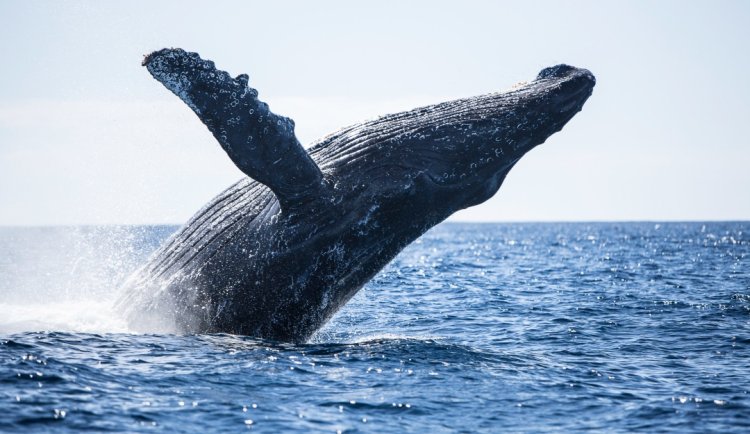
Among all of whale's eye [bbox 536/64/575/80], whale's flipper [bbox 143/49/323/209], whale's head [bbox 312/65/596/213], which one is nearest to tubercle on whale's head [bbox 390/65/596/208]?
whale's head [bbox 312/65/596/213]

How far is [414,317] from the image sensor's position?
47.5 ft

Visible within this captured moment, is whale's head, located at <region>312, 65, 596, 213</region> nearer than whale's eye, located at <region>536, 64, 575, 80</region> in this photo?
Yes

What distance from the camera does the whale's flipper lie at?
7.54 metres

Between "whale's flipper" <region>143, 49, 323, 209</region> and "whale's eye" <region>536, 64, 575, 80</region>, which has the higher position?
"whale's eye" <region>536, 64, 575, 80</region>

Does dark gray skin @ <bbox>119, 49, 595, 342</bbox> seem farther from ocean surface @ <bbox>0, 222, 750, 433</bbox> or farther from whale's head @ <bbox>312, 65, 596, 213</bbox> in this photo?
ocean surface @ <bbox>0, 222, 750, 433</bbox>

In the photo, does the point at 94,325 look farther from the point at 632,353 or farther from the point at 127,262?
the point at 127,262

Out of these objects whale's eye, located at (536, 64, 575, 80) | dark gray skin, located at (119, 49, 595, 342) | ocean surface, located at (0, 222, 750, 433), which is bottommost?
ocean surface, located at (0, 222, 750, 433)

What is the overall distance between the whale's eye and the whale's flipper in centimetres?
325

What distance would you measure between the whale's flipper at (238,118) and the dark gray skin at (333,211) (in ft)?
0.13

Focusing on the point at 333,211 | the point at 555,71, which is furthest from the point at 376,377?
the point at 555,71

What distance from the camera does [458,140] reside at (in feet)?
29.9

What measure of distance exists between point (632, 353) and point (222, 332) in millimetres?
5120

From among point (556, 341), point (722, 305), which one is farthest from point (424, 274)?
point (556, 341)

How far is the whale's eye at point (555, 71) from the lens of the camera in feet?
31.9
